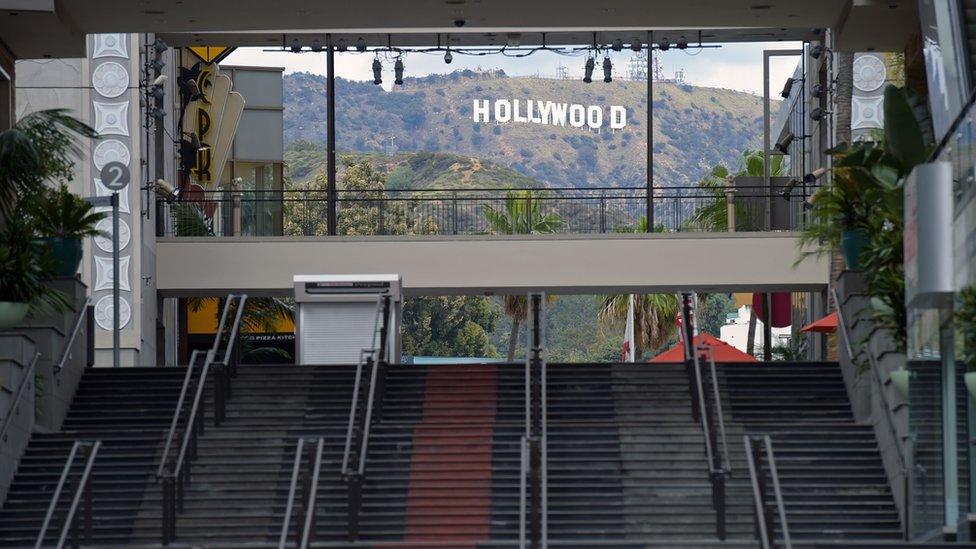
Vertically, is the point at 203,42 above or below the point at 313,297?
above

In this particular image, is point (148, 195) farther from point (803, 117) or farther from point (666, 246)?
point (803, 117)

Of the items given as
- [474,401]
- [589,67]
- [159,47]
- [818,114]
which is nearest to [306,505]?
[474,401]

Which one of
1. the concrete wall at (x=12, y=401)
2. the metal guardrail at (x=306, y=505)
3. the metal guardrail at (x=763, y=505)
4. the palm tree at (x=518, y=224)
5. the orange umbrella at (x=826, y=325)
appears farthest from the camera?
the palm tree at (x=518, y=224)

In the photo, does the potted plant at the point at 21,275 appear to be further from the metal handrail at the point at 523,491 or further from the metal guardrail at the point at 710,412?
the metal guardrail at the point at 710,412

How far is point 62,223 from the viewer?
2248 centimetres

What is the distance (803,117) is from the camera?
3959cm

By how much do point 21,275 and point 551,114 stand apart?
148647mm

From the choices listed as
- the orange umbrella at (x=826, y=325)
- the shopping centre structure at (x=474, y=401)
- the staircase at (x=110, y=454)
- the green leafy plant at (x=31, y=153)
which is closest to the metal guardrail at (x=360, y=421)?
the shopping centre structure at (x=474, y=401)

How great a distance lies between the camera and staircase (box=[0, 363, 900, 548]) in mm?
18344

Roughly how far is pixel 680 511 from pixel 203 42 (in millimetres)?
21221

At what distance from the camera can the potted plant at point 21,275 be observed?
20.7m

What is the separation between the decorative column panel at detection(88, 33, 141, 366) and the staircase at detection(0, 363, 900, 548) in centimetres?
818

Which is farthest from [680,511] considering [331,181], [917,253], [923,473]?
[331,181]

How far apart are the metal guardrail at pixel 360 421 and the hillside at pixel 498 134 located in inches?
5103
